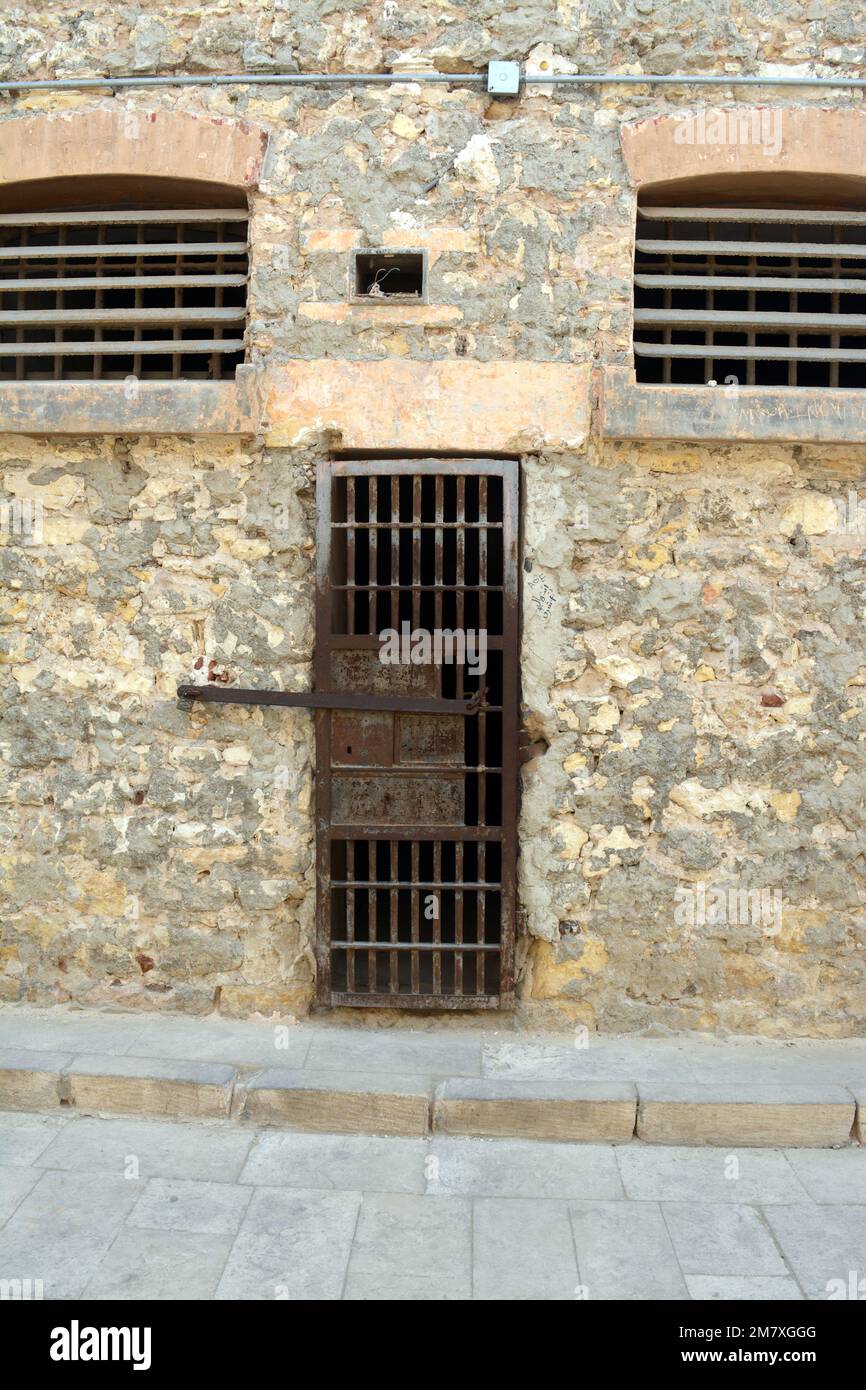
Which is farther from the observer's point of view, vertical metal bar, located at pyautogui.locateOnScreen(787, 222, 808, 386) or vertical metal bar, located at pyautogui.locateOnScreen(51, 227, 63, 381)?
vertical metal bar, located at pyautogui.locateOnScreen(51, 227, 63, 381)

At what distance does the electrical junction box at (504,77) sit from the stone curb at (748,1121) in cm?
402

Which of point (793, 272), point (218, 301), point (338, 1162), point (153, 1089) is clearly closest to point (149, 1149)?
point (153, 1089)

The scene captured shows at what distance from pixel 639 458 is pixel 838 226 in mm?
1346

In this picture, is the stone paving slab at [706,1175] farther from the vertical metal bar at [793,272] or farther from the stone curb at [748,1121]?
the vertical metal bar at [793,272]

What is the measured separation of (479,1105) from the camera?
4070 millimetres

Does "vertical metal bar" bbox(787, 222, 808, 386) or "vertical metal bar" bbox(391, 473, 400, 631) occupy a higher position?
"vertical metal bar" bbox(787, 222, 808, 386)

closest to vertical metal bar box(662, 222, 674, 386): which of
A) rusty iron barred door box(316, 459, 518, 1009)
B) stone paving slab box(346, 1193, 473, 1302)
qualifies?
rusty iron barred door box(316, 459, 518, 1009)

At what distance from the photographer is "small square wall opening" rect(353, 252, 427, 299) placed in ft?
15.1

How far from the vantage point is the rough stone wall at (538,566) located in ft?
15.0

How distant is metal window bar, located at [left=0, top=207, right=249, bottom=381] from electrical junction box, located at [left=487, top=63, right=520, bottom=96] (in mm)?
1164

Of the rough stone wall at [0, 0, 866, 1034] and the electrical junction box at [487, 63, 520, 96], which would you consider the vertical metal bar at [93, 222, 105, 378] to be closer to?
the rough stone wall at [0, 0, 866, 1034]

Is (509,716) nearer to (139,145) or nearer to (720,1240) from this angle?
(720,1240)

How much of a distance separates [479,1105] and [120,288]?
3709 mm

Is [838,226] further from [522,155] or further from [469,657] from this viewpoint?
[469,657]
